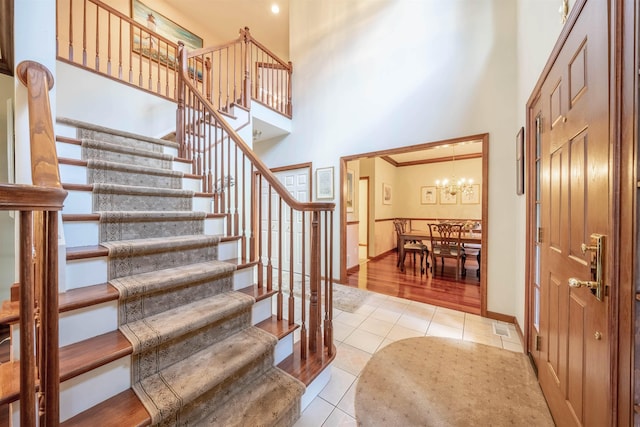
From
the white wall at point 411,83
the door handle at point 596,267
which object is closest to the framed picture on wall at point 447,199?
the white wall at point 411,83

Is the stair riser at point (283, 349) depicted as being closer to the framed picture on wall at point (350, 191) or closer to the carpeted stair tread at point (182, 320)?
the carpeted stair tread at point (182, 320)

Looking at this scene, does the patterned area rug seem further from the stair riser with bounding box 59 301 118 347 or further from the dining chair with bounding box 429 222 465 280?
the dining chair with bounding box 429 222 465 280

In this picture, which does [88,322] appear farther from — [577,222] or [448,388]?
[577,222]

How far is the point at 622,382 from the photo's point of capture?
72cm

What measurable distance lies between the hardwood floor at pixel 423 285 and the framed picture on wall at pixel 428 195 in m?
2.44

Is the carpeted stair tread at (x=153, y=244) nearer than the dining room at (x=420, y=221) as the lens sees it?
Yes

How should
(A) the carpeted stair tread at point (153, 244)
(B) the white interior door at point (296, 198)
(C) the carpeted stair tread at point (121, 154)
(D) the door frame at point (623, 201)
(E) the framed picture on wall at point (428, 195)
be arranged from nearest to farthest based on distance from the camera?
(D) the door frame at point (623, 201) < (A) the carpeted stair tread at point (153, 244) < (C) the carpeted stair tread at point (121, 154) < (B) the white interior door at point (296, 198) < (E) the framed picture on wall at point (428, 195)

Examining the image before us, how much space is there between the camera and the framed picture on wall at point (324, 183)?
3.64 m

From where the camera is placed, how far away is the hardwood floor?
9.59 feet

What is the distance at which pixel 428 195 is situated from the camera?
6555 millimetres

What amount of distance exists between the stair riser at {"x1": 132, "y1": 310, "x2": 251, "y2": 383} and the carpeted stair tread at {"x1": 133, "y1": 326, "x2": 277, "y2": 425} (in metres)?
0.02

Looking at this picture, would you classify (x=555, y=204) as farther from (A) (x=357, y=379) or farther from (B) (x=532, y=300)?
(A) (x=357, y=379)

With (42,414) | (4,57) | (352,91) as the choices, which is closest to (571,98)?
(42,414)

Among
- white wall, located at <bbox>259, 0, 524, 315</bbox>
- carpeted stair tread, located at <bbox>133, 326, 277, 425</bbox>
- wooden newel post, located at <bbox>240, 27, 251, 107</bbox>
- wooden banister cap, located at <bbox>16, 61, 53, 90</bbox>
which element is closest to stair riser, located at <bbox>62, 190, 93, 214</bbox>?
wooden banister cap, located at <bbox>16, 61, 53, 90</bbox>
